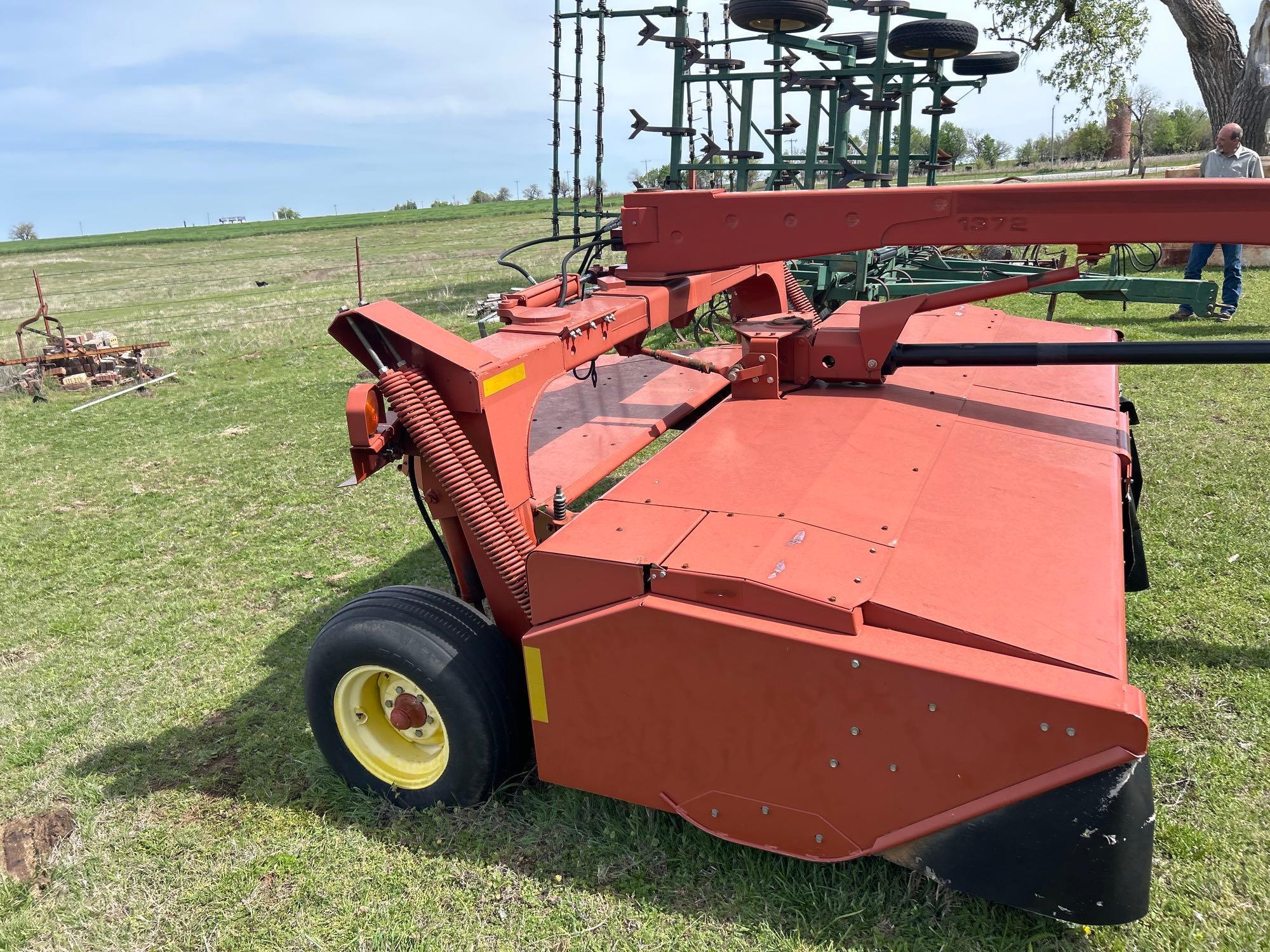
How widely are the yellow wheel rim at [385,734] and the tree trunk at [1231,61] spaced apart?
17.9 metres

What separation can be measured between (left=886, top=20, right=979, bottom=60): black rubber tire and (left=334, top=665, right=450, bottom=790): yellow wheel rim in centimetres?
1026

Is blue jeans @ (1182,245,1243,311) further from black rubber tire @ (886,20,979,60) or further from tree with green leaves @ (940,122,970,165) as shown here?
tree with green leaves @ (940,122,970,165)

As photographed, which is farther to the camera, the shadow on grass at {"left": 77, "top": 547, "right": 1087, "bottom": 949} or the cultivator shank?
the shadow on grass at {"left": 77, "top": 547, "right": 1087, "bottom": 949}

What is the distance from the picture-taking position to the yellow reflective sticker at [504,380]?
8.95 feet

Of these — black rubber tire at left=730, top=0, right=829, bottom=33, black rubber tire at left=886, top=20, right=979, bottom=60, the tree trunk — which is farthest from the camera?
the tree trunk

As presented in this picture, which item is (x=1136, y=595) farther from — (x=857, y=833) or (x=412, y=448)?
(x=412, y=448)

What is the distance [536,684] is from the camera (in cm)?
259

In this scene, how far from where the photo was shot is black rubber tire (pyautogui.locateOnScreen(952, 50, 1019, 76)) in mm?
12812

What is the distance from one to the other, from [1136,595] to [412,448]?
10.9 feet

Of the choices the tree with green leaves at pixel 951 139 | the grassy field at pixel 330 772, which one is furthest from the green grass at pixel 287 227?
the grassy field at pixel 330 772

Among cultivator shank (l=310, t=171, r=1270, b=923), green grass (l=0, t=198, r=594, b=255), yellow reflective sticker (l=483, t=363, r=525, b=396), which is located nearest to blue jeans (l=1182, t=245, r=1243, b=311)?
cultivator shank (l=310, t=171, r=1270, b=923)

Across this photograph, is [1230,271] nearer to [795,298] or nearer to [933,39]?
[933,39]

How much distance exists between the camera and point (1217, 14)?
15.5 meters

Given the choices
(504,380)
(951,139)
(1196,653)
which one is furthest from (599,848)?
(951,139)
